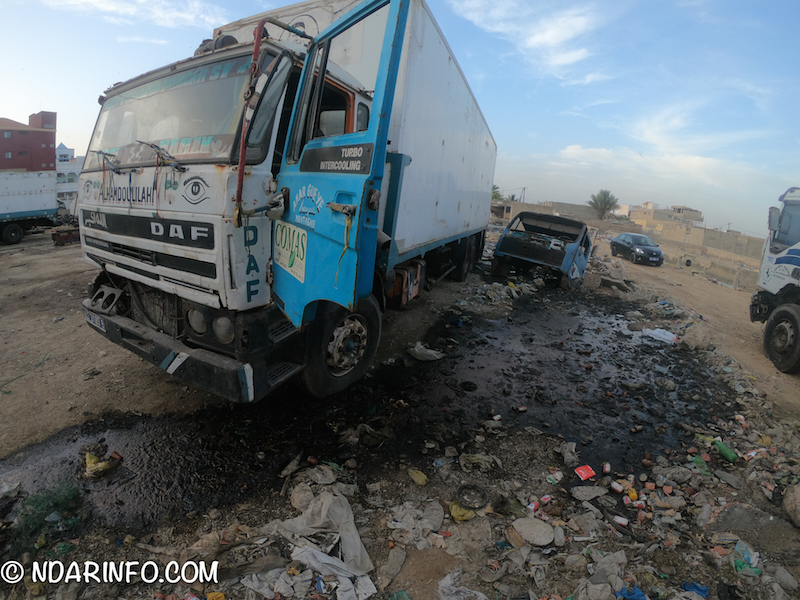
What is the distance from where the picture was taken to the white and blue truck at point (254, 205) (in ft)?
7.65

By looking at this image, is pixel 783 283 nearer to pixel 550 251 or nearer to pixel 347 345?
pixel 550 251

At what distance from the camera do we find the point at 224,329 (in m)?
2.60

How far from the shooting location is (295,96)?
2750mm

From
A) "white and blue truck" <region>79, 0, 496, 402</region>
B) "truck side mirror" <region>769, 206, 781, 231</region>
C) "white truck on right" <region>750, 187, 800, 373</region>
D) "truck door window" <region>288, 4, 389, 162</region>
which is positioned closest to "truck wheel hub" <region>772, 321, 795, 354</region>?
"white truck on right" <region>750, 187, 800, 373</region>

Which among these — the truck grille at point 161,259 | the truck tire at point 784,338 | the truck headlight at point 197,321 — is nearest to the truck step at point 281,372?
the truck headlight at point 197,321

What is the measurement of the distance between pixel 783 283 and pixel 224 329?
722 centimetres

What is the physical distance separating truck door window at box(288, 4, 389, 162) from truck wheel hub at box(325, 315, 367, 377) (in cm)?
133

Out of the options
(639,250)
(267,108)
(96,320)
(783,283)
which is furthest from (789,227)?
(639,250)

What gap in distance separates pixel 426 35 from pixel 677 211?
173 ft

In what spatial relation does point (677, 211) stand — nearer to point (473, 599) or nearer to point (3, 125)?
point (473, 599)

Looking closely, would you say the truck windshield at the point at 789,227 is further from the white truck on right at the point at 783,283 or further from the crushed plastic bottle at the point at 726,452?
the crushed plastic bottle at the point at 726,452

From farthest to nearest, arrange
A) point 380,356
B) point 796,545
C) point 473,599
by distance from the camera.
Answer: point 380,356 < point 796,545 < point 473,599

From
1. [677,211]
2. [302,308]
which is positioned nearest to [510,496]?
[302,308]

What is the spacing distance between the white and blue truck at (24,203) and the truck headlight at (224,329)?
14737 millimetres
